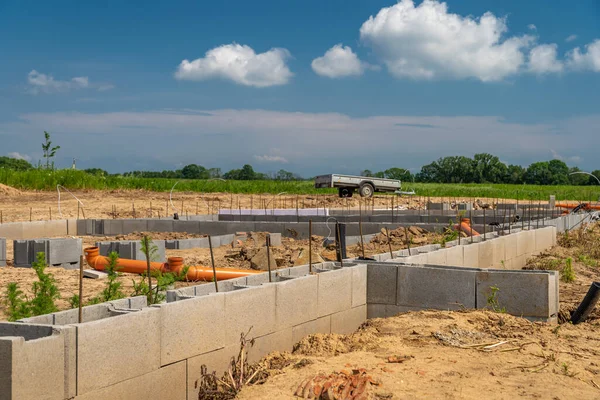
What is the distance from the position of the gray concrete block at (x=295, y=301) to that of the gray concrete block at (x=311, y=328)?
0.04 metres

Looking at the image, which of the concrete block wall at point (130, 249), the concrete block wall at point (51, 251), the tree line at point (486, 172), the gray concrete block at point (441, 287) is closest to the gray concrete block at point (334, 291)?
the gray concrete block at point (441, 287)

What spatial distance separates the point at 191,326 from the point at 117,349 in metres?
0.68

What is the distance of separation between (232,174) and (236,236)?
46.8 metres

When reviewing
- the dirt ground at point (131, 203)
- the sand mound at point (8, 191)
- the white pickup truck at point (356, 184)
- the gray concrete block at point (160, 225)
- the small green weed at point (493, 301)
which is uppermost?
the white pickup truck at point (356, 184)

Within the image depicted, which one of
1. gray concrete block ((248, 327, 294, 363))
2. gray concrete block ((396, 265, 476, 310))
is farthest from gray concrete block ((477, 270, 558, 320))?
gray concrete block ((248, 327, 294, 363))

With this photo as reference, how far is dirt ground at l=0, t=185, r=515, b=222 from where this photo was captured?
2002cm

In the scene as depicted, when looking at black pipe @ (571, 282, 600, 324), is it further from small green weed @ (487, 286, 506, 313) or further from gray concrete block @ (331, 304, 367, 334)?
gray concrete block @ (331, 304, 367, 334)

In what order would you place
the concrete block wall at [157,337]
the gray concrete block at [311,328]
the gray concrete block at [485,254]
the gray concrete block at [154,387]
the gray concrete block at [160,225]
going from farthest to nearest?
the gray concrete block at [160,225], the gray concrete block at [485,254], the gray concrete block at [311,328], the gray concrete block at [154,387], the concrete block wall at [157,337]

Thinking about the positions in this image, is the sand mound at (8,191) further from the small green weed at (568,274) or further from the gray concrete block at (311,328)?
the gray concrete block at (311,328)

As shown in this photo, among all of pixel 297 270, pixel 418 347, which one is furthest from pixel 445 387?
pixel 297 270

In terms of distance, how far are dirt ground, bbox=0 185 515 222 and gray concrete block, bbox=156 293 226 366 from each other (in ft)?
41.4

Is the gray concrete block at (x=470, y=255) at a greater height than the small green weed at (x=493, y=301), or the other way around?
the gray concrete block at (x=470, y=255)

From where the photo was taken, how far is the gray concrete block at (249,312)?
4.97 m

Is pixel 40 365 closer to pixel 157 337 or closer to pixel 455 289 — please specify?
pixel 157 337
